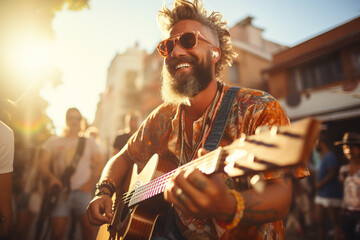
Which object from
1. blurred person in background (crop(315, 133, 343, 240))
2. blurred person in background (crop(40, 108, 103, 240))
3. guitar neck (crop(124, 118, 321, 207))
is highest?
guitar neck (crop(124, 118, 321, 207))

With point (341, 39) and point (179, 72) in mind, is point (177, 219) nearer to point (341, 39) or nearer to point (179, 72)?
point (179, 72)

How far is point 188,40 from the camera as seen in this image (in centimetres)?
217

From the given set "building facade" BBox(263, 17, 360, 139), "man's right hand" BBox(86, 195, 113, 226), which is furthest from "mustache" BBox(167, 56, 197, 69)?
"building facade" BBox(263, 17, 360, 139)

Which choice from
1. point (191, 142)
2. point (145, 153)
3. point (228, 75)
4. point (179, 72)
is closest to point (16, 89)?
point (145, 153)

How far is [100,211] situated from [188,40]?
189cm

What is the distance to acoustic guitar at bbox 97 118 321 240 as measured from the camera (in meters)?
0.81

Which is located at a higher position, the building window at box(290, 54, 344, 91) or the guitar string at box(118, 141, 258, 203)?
the building window at box(290, 54, 344, 91)

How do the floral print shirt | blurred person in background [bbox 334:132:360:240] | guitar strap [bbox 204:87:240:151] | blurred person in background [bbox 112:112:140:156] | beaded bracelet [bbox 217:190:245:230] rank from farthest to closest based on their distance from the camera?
blurred person in background [bbox 112:112:140:156] → blurred person in background [bbox 334:132:360:240] → guitar strap [bbox 204:87:240:151] → the floral print shirt → beaded bracelet [bbox 217:190:245:230]

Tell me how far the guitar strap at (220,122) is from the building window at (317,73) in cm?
1389

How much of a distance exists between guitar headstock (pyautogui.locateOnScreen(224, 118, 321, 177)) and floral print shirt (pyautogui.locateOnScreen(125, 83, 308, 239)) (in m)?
0.32

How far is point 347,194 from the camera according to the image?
14.4ft

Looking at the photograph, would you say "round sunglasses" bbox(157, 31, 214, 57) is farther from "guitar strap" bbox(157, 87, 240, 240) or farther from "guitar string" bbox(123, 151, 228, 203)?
"guitar string" bbox(123, 151, 228, 203)

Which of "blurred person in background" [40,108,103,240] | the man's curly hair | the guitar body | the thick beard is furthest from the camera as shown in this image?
"blurred person in background" [40,108,103,240]

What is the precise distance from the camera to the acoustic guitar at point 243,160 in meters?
0.81
